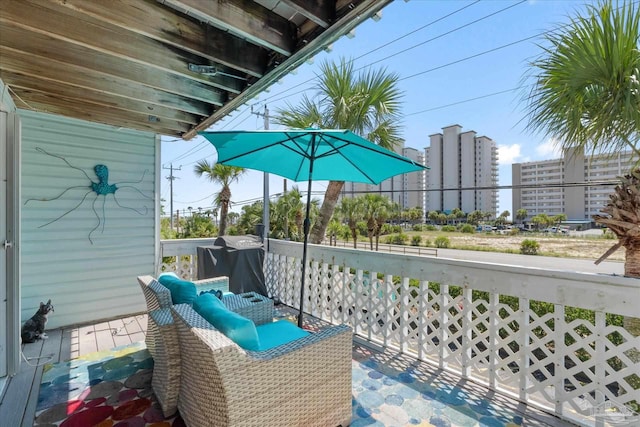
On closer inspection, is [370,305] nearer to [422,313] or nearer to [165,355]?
[422,313]

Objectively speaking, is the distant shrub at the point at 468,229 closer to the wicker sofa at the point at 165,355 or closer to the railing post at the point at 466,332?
the railing post at the point at 466,332

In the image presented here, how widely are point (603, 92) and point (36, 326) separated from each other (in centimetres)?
577

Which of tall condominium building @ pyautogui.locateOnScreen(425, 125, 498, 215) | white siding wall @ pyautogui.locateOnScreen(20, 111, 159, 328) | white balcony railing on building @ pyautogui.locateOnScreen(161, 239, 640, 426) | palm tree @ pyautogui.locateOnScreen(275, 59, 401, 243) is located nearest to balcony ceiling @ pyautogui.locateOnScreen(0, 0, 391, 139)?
white siding wall @ pyautogui.locateOnScreen(20, 111, 159, 328)

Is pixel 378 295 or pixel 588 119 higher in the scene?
pixel 588 119

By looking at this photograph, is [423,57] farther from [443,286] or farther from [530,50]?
[443,286]

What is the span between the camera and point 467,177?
2595 cm

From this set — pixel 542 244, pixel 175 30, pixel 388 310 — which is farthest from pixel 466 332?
pixel 542 244

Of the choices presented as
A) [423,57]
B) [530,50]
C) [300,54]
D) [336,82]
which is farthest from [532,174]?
[300,54]

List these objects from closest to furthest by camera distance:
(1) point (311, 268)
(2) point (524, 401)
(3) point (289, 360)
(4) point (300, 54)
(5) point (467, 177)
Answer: (3) point (289, 360), (4) point (300, 54), (2) point (524, 401), (1) point (311, 268), (5) point (467, 177)

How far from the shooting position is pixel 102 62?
224cm

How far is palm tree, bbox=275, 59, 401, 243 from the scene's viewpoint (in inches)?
218

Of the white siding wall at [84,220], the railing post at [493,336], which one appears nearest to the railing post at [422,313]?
the railing post at [493,336]

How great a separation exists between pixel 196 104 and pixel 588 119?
367 cm

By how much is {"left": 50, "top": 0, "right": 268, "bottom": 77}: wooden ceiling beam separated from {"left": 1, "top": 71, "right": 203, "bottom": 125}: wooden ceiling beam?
1.39m
